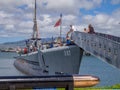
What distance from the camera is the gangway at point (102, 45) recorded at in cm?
1991

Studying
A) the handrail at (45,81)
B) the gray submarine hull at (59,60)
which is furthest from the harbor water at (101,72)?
the handrail at (45,81)

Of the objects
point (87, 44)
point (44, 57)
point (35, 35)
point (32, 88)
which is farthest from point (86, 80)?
point (35, 35)

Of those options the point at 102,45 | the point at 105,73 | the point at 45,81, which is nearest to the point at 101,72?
the point at 105,73

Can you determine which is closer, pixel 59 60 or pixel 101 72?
pixel 59 60

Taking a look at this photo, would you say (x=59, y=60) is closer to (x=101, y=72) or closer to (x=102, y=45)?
(x=102, y=45)

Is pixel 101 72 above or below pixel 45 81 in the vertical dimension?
below

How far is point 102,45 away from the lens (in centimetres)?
2330

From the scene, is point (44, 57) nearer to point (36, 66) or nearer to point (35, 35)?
point (36, 66)

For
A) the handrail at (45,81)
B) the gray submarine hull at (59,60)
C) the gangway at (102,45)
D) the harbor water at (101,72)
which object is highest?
the handrail at (45,81)

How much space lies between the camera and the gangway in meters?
19.9

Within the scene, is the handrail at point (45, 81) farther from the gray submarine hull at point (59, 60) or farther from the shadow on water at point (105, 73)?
the gray submarine hull at point (59, 60)

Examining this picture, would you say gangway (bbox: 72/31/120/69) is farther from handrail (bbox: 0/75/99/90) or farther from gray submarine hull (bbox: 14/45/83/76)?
handrail (bbox: 0/75/99/90)

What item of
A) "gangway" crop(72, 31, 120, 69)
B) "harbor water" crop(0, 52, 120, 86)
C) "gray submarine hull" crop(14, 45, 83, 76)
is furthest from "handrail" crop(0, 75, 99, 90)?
"gray submarine hull" crop(14, 45, 83, 76)

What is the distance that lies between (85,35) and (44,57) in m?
11.8
